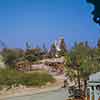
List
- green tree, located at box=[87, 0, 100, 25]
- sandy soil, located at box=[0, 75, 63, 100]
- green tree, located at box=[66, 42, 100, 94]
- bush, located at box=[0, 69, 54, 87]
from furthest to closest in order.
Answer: bush, located at box=[0, 69, 54, 87] < sandy soil, located at box=[0, 75, 63, 100] < green tree, located at box=[66, 42, 100, 94] < green tree, located at box=[87, 0, 100, 25]

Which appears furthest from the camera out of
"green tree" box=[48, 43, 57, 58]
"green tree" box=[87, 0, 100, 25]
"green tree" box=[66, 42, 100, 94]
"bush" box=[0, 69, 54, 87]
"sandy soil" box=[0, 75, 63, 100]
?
"green tree" box=[48, 43, 57, 58]

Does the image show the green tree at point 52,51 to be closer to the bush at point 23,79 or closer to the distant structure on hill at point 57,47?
the distant structure on hill at point 57,47

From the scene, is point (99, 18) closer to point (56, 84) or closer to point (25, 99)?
point (25, 99)

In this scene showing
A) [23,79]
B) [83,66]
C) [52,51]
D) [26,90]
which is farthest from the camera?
[52,51]

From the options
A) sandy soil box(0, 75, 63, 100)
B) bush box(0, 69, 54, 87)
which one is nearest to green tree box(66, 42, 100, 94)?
sandy soil box(0, 75, 63, 100)

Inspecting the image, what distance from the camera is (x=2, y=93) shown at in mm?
18578

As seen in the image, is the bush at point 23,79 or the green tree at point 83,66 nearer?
the green tree at point 83,66

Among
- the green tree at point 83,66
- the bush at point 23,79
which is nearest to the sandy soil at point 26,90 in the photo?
the bush at point 23,79

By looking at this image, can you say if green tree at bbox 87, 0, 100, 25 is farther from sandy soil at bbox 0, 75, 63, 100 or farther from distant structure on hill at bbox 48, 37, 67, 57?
distant structure on hill at bbox 48, 37, 67, 57

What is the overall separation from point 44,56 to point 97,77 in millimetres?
34641

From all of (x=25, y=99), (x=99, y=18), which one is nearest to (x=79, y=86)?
(x=25, y=99)

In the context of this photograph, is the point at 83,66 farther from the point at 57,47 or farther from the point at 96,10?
the point at 57,47

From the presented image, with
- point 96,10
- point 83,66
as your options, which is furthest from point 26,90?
point 96,10

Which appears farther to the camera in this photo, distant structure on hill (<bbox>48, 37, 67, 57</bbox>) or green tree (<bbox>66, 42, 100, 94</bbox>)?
distant structure on hill (<bbox>48, 37, 67, 57</bbox>)
